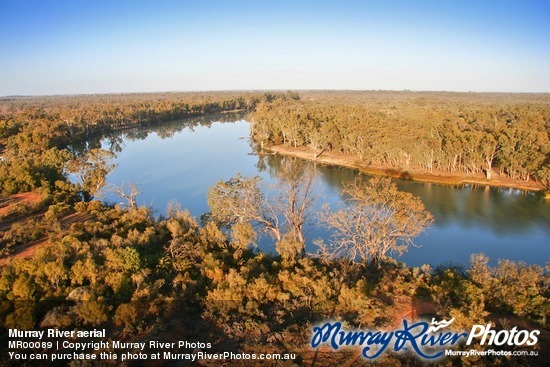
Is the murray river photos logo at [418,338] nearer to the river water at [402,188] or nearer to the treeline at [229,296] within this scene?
the treeline at [229,296]

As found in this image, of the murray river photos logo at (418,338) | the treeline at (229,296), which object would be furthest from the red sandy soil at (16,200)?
the murray river photos logo at (418,338)

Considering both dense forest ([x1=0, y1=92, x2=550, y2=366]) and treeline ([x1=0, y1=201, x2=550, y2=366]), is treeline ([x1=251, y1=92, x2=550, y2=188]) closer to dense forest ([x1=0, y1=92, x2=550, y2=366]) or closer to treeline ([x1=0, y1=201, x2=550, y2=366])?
dense forest ([x1=0, y1=92, x2=550, y2=366])

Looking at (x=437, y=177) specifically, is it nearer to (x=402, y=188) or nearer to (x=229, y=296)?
(x=402, y=188)

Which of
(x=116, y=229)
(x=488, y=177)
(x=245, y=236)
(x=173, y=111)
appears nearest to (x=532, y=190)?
(x=488, y=177)

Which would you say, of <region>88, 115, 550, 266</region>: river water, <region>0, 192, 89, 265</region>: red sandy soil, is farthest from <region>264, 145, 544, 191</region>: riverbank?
<region>0, 192, 89, 265</region>: red sandy soil

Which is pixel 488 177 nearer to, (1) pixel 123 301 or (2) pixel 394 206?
(2) pixel 394 206

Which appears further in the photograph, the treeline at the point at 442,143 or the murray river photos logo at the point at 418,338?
the treeline at the point at 442,143

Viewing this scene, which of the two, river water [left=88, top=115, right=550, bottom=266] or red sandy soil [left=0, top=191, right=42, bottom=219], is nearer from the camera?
river water [left=88, top=115, right=550, bottom=266]
